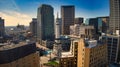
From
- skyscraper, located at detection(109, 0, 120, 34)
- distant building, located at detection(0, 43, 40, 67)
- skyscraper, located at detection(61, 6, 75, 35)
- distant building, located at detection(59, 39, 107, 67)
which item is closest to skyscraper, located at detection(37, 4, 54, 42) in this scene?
skyscraper, located at detection(61, 6, 75, 35)

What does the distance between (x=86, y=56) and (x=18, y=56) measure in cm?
296

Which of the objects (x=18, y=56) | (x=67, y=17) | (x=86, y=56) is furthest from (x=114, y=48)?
(x=67, y=17)

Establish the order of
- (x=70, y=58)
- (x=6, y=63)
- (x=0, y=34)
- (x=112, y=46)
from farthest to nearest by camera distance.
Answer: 1. (x=0, y=34)
2. (x=112, y=46)
3. (x=70, y=58)
4. (x=6, y=63)

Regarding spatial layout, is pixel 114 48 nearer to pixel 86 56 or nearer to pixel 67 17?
pixel 86 56

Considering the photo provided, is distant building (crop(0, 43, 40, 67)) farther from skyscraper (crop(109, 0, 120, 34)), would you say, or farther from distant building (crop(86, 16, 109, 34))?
distant building (crop(86, 16, 109, 34))

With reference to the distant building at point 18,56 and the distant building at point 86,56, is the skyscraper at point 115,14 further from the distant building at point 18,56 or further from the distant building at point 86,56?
the distant building at point 18,56

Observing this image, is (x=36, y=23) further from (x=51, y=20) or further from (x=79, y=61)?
(x=79, y=61)

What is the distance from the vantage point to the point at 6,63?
707 centimetres

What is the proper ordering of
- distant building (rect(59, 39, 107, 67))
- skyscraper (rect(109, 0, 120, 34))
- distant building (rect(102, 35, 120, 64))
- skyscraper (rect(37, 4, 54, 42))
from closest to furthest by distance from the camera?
1. distant building (rect(59, 39, 107, 67))
2. distant building (rect(102, 35, 120, 64))
3. skyscraper (rect(109, 0, 120, 34))
4. skyscraper (rect(37, 4, 54, 42))

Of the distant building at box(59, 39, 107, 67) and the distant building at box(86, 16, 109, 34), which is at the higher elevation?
the distant building at box(86, 16, 109, 34)

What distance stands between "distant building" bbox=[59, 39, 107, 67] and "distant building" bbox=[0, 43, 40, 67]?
1506 mm

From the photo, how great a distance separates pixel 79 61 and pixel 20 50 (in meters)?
2.67

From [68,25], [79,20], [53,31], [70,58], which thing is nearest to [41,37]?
[53,31]

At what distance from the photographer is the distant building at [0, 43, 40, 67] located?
706cm
